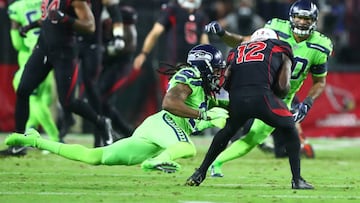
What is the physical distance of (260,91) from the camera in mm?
7824

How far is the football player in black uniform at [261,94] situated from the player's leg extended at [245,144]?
89cm

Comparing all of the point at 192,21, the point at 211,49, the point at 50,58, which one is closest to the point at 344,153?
the point at 192,21

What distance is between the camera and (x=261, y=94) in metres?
7.81

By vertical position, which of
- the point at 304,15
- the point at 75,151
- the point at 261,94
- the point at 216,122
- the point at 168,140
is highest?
the point at 304,15

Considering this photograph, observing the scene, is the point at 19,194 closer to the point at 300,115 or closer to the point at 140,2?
the point at 300,115

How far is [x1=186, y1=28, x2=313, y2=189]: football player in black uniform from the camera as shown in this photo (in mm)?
7816

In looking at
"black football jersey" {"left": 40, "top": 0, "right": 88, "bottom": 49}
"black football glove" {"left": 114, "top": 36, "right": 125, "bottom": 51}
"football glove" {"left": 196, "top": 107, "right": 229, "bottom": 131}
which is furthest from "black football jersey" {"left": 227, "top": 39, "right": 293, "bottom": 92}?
"black football glove" {"left": 114, "top": 36, "right": 125, "bottom": 51}

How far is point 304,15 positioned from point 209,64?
1.63 metres

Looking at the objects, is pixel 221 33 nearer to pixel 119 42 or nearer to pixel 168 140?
pixel 168 140

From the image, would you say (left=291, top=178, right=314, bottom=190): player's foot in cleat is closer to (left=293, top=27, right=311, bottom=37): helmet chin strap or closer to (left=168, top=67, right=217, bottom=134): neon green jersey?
(left=168, top=67, right=217, bottom=134): neon green jersey

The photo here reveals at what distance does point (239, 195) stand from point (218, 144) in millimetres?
544

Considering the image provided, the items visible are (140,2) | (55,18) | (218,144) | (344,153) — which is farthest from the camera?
(140,2)

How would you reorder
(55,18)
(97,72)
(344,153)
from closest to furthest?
1. (55,18)
2. (97,72)
3. (344,153)

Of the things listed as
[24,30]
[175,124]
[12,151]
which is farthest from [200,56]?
[24,30]
